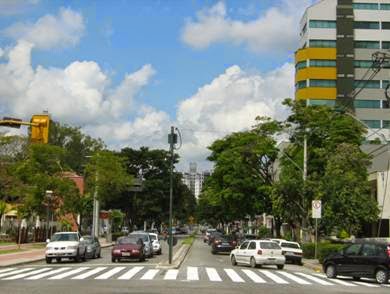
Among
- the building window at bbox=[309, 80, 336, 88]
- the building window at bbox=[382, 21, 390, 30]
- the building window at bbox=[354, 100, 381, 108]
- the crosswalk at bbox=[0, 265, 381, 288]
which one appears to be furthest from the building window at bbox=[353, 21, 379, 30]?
the crosswalk at bbox=[0, 265, 381, 288]

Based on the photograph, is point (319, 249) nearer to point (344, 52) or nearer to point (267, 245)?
point (267, 245)

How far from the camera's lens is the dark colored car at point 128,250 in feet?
118

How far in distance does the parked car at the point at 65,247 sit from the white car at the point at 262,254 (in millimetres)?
8883

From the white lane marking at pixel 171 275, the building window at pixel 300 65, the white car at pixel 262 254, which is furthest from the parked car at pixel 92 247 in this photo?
the building window at pixel 300 65

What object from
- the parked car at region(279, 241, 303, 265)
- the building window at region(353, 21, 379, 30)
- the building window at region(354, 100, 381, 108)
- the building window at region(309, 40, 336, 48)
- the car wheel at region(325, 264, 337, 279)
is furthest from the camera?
the building window at region(353, 21, 379, 30)

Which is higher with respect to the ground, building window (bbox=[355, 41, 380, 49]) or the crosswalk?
building window (bbox=[355, 41, 380, 49])

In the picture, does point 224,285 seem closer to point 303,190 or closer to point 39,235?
point 303,190

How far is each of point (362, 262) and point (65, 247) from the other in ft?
52.8

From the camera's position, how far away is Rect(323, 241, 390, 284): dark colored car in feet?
80.6

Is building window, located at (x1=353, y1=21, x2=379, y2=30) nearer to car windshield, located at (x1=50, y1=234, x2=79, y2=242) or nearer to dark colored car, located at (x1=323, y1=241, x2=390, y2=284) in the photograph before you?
car windshield, located at (x1=50, y1=234, x2=79, y2=242)

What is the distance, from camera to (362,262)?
2544 centimetres

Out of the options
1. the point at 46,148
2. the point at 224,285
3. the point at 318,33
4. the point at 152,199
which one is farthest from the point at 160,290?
the point at 318,33

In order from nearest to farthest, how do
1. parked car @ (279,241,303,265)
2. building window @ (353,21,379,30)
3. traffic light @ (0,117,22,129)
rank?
1. traffic light @ (0,117,22,129)
2. parked car @ (279,241,303,265)
3. building window @ (353,21,379,30)

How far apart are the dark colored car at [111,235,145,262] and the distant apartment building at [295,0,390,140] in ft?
198
